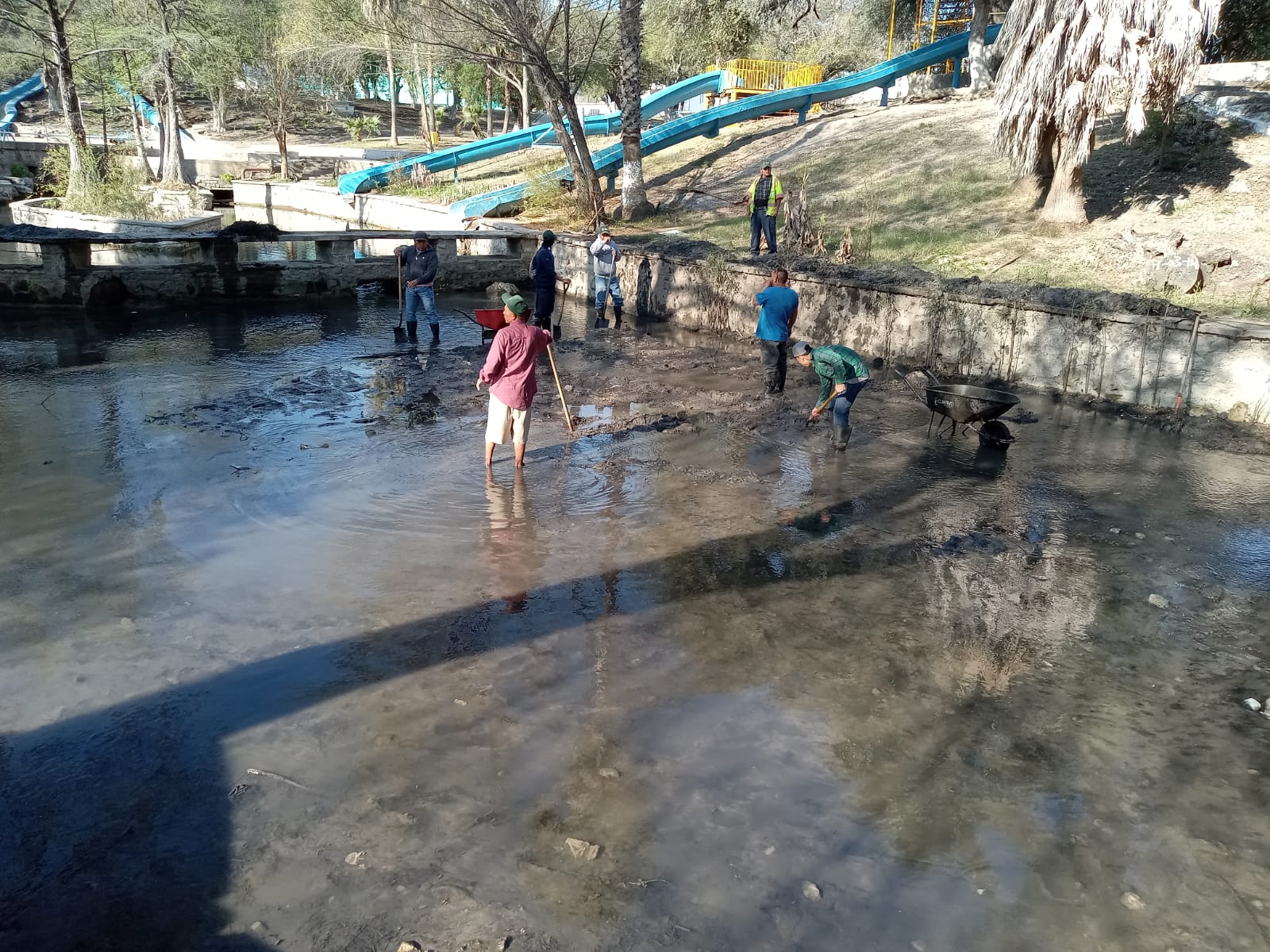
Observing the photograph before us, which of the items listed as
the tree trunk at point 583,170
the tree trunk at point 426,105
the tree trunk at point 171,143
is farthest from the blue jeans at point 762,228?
the tree trunk at point 171,143

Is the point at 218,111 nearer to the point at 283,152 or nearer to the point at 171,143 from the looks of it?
the point at 171,143

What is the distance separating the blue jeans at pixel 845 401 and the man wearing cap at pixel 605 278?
725cm

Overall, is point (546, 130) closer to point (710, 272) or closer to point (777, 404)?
point (710, 272)

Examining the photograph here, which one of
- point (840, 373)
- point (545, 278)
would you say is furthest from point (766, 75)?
point (840, 373)

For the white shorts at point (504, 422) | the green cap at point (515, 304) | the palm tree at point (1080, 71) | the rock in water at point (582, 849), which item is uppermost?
the palm tree at point (1080, 71)

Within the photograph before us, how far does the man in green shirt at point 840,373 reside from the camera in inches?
372

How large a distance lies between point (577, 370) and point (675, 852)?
9.50 m

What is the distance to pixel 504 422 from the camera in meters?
8.60

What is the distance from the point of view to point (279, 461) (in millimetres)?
8773

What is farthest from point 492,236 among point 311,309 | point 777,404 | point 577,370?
point 777,404

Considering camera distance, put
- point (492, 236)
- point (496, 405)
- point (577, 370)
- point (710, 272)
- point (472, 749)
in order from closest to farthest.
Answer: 1. point (472, 749)
2. point (496, 405)
3. point (577, 370)
4. point (710, 272)
5. point (492, 236)

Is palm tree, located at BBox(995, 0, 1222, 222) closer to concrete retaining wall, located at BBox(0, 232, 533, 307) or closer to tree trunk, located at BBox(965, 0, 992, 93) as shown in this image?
concrete retaining wall, located at BBox(0, 232, 533, 307)

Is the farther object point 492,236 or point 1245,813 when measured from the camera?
point 492,236

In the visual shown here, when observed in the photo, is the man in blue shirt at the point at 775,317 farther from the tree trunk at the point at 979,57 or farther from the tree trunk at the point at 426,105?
the tree trunk at the point at 426,105
